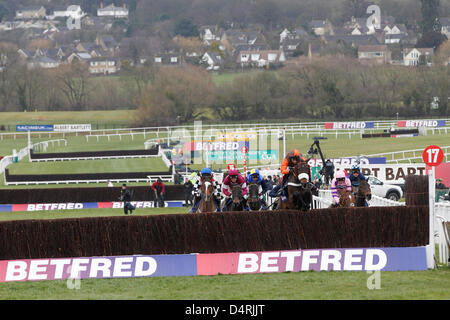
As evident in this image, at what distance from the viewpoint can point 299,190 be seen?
574 inches

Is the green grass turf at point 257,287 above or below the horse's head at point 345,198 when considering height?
below

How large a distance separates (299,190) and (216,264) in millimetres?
1810

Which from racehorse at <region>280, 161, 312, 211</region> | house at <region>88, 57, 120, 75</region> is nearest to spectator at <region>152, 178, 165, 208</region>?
racehorse at <region>280, 161, 312, 211</region>

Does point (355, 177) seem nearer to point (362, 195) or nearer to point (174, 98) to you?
point (362, 195)

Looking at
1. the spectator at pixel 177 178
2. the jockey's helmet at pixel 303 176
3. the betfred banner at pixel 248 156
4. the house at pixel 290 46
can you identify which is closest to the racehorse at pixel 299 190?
the jockey's helmet at pixel 303 176

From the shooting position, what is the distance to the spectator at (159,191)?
32.7 meters

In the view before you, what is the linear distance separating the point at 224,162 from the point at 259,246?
1357 inches

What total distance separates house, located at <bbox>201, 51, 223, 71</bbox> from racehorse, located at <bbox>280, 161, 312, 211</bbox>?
131594mm

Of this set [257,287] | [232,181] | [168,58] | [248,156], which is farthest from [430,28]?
[257,287]

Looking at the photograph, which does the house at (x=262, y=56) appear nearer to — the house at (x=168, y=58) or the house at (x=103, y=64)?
the house at (x=168, y=58)

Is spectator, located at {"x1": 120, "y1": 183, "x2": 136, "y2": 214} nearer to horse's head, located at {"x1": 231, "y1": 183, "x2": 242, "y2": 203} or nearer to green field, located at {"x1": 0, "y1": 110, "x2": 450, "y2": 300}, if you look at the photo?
horse's head, located at {"x1": 231, "y1": 183, "x2": 242, "y2": 203}

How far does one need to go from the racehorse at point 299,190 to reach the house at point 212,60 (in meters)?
132

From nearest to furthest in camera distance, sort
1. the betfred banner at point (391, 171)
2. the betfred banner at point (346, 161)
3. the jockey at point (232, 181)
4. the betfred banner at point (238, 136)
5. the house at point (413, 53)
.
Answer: the jockey at point (232, 181) < the betfred banner at point (391, 171) < the betfred banner at point (346, 161) < the betfred banner at point (238, 136) < the house at point (413, 53)

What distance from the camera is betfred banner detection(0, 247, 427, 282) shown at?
14.0 metres
